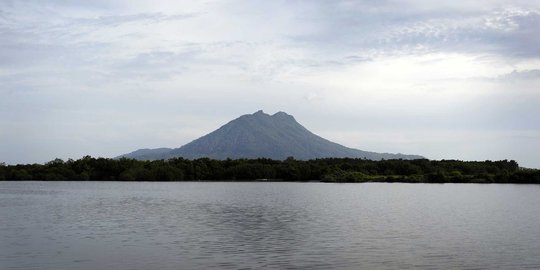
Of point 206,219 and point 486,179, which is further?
point 486,179

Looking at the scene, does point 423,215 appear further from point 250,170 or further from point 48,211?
point 250,170

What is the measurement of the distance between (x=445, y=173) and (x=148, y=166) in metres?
86.5

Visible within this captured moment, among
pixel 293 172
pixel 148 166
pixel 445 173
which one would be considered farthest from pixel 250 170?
pixel 445 173

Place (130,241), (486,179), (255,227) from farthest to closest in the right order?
(486,179), (255,227), (130,241)

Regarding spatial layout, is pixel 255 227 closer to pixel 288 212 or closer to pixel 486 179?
pixel 288 212

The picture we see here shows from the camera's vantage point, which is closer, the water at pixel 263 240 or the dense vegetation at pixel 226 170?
the water at pixel 263 240

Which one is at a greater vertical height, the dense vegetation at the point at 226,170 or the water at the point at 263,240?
the dense vegetation at the point at 226,170

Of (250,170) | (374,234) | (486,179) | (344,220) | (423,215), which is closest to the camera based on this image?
(374,234)

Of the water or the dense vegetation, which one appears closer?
the water

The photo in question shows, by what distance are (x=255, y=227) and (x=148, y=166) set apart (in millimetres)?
145059

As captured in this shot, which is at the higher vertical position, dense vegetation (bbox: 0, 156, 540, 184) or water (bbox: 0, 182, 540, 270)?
dense vegetation (bbox: 0, 156, 540, 184)

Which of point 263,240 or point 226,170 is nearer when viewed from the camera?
point 263,240

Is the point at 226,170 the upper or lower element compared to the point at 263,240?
upper

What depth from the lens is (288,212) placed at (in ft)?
164
